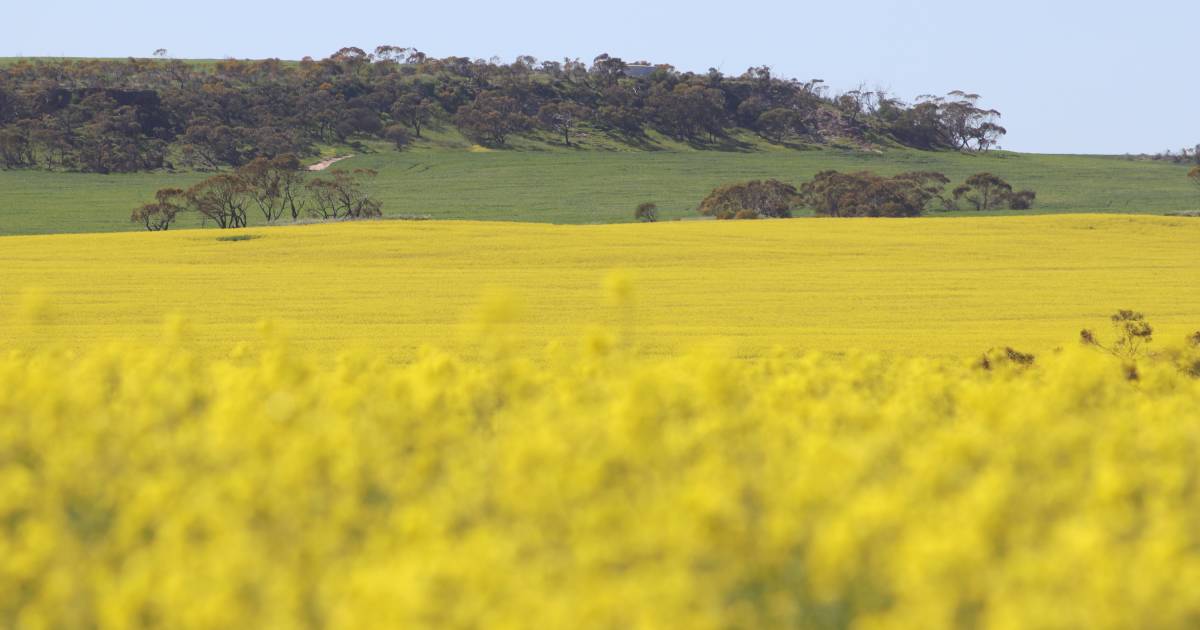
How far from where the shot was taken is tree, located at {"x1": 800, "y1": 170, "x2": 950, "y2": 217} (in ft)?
173

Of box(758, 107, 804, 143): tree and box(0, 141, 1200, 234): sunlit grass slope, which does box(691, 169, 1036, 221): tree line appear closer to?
box(0, 141, 1200, 234): sunlit grass slope

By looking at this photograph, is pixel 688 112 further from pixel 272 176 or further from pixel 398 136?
pixel 272 176

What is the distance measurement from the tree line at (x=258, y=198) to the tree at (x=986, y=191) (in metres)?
28.0

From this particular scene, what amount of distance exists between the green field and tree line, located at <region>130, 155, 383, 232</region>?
1.92 m

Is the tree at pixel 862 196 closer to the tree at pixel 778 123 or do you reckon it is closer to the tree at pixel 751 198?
the tree at pixel 751 198

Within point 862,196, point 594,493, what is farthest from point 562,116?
point 594,493

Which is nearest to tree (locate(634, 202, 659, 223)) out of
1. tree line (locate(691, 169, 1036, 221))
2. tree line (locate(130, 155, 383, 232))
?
tree line (locate(691, 169, 1036, 221))

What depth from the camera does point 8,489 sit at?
5234 millimetres

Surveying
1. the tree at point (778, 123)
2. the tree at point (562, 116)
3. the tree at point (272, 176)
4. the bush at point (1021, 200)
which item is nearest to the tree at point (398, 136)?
the tree at point (562, 116)

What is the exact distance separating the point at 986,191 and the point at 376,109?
5065 centimetres

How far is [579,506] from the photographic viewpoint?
4.96 meters

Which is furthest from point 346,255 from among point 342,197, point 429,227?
point 342,197

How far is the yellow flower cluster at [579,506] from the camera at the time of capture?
374 centimetres

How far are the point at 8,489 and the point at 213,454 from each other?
839 millimetres
